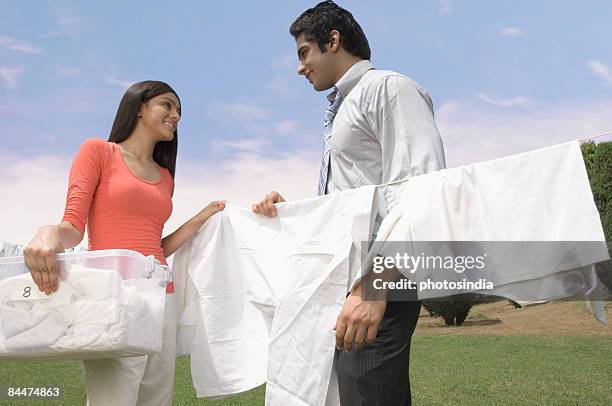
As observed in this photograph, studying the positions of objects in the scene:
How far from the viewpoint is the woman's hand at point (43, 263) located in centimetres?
233

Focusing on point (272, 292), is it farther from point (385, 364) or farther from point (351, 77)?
point (351, 77)

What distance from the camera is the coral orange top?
2723 mm

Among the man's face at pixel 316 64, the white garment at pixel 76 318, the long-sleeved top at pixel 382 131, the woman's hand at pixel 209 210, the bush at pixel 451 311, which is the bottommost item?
the white garment at pixel 76 318

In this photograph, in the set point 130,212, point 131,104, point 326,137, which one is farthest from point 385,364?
point 131,104

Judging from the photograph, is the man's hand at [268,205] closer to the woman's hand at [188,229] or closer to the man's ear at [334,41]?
the woman's hand at [188,229]

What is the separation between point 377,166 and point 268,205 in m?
0.70

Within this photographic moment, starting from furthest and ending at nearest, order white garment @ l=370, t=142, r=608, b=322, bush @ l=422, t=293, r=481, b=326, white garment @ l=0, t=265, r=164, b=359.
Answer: bush @ l=422, t=293, r=481, b=326
white garment @ l=0, t=265, r=164, b=359
white garment @ l=370, t=142, r=608, b=322

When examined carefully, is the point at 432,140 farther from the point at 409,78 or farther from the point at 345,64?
the point at 345,64

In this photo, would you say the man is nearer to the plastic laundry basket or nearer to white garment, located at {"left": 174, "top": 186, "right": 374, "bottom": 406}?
white garment, located at {"left": 174, "top": 186, "right": 374, "bottom": 406}

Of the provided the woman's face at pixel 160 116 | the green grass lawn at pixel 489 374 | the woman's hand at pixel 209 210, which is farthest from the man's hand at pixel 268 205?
the green grass lawn at pixel 489 374

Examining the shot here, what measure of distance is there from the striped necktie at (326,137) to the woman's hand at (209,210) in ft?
2.53

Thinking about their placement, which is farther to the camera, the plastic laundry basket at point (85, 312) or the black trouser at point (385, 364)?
the plastic laundry basket at point (85, 312)

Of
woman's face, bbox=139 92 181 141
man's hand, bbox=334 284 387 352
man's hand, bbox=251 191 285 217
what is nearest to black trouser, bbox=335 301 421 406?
man's hand, bbox=334 284 387 352

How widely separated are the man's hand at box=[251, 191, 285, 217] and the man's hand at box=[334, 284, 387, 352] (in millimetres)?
929
